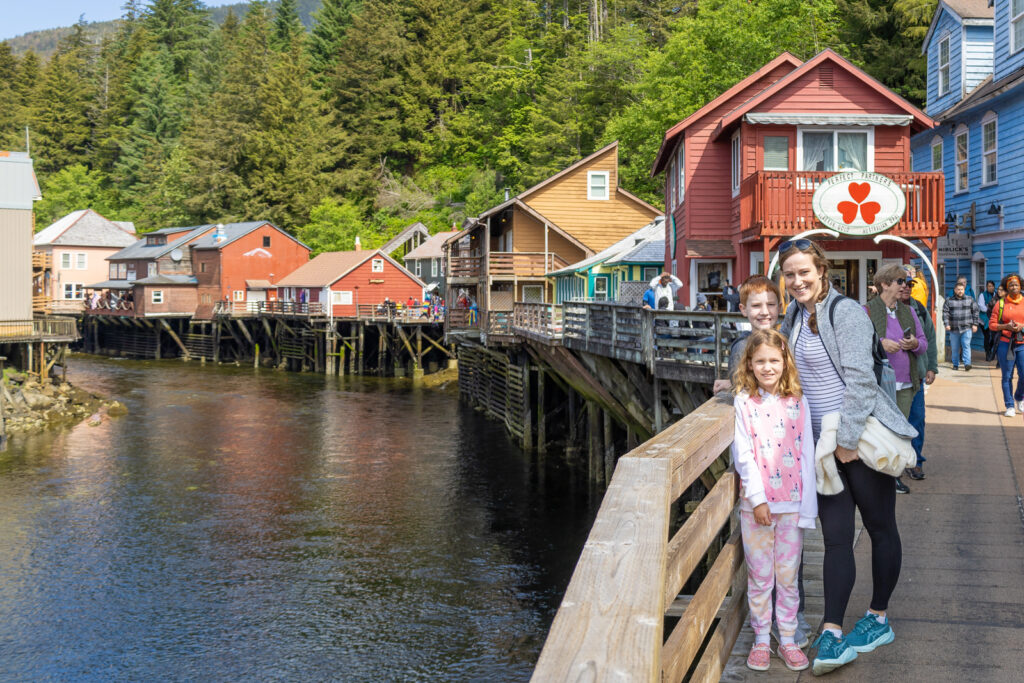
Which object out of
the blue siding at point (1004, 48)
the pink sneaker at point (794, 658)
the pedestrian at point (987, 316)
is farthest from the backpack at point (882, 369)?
the blue siding at point (1004, 48)

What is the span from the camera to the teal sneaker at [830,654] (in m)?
4.04

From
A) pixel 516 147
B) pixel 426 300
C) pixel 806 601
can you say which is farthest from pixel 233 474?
pixel 516 147

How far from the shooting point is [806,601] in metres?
4.94

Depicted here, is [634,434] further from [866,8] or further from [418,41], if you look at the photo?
[418,41]

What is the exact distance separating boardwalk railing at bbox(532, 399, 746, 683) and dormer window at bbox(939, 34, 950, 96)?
25980 mm

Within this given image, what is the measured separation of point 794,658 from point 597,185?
127 feet

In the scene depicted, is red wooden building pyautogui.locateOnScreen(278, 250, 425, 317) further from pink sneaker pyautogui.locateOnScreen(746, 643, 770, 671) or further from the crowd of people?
pink sneaker pyautogui.locateOnScreen(746, 643, 770, 671)

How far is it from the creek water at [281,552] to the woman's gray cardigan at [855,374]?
334 inches

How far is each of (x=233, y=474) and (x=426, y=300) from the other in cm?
3479

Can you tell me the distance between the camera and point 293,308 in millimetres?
55562

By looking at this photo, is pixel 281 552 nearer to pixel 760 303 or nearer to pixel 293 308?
pixel 760 303

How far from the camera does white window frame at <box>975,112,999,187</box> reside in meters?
22.4

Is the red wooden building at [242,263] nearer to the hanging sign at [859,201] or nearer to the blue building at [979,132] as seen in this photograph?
the blue building at [979,132]

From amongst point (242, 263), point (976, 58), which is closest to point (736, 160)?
point (976, 58)
